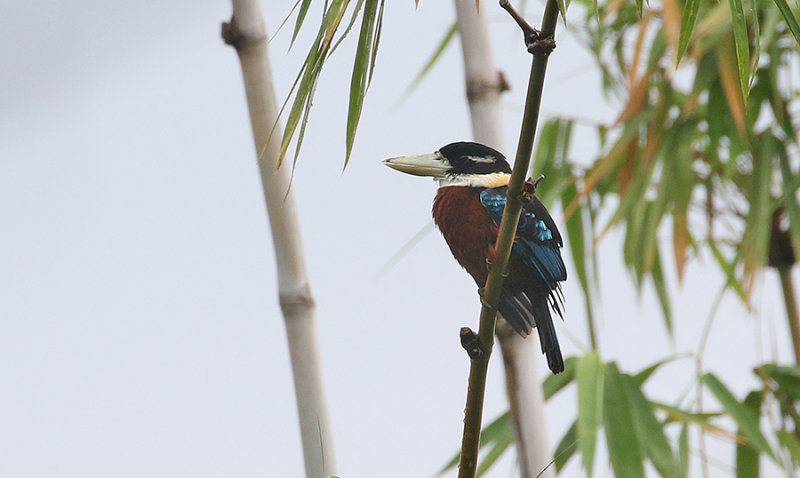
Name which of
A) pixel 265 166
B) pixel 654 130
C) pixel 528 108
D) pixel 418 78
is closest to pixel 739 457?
pixel 654 130

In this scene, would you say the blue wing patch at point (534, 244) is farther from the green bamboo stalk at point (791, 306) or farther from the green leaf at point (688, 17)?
the green bamboo stalk at point (791, 306)

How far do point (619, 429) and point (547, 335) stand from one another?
41.7 inches

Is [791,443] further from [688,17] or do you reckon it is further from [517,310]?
[688,17]

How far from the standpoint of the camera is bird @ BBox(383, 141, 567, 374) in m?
1.93

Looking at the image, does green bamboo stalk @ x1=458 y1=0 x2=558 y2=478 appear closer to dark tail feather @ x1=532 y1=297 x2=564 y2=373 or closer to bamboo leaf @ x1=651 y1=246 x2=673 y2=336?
dark tail feather @ x1=532 y1=297 x2=564 y2=373

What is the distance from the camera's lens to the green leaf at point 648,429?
112 inches

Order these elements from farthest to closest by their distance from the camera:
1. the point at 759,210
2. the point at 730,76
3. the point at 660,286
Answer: the point at 660,286, the point at 759,210, the point at 730,76

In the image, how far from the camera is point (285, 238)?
77.4 inches

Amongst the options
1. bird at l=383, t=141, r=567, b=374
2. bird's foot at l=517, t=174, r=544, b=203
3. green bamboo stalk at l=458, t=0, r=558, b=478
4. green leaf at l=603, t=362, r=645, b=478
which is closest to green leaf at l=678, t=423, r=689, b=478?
green leaf at l=603, t=362, r=645, b=478

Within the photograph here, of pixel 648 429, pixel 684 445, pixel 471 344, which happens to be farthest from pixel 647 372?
pixel 471 344

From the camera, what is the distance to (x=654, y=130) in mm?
3643

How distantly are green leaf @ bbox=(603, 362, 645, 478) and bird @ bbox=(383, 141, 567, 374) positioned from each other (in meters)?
0.87

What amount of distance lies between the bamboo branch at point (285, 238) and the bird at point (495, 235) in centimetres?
28

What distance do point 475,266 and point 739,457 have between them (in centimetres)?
186
